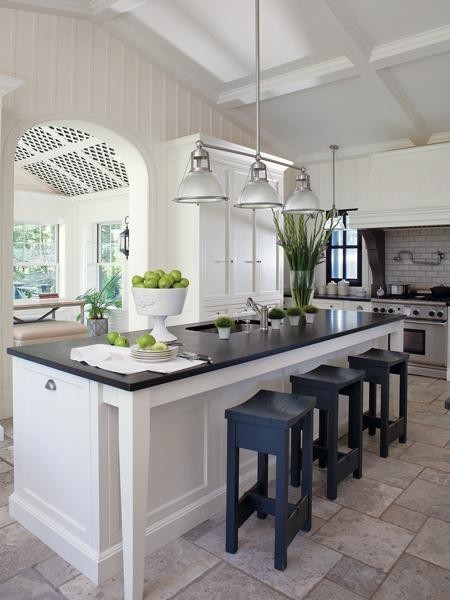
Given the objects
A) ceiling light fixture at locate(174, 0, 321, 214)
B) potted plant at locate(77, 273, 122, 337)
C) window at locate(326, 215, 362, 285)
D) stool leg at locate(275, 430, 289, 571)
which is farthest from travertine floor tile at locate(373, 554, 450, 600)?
potted plant at locate(77, 273, 122, 337)

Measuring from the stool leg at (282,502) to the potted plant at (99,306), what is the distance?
5693 mm

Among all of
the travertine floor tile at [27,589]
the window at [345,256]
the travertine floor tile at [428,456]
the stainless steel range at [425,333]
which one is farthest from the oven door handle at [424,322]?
the travertine floor tile at [27,589]

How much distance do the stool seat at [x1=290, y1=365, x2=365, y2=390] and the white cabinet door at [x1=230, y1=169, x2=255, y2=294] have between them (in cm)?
247

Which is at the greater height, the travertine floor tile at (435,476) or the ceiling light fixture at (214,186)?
the ceiling light fixture at (214,186)

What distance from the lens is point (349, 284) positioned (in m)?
7.14

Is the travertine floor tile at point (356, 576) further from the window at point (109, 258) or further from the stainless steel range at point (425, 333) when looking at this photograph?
the window at point (109, 258)

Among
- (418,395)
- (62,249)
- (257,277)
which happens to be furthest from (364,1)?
(62,249)

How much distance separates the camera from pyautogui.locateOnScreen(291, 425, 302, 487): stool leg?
294 centimetres

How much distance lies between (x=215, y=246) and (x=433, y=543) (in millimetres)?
3513

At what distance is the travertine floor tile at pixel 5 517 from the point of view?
8.82 ft

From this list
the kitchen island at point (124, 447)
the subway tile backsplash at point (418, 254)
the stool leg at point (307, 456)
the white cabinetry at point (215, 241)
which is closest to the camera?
the kitchen island at point (124, 447)

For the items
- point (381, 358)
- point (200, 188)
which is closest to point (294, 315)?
point (381, 358)

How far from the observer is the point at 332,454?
9.53 feet

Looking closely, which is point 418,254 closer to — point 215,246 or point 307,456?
point 215,246
